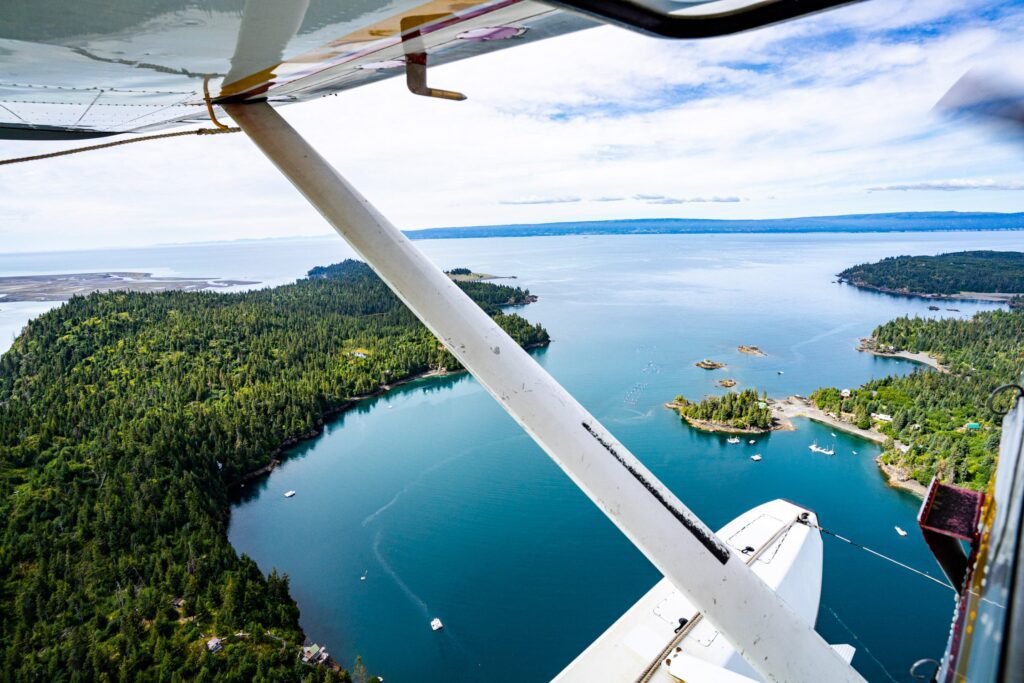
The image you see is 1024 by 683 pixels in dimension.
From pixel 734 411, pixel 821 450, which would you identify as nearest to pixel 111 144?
pixel 734 411

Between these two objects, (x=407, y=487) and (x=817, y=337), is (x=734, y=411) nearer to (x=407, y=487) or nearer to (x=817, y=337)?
(x=407, y=487)

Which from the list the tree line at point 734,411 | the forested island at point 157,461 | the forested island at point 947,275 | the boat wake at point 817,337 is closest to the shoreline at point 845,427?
the tree line at point 734,411

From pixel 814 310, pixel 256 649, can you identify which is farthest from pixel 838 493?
pixel 814 310

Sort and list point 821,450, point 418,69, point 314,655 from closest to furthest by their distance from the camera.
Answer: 1. point 418,69
2. point 314,655
3. point 821,450

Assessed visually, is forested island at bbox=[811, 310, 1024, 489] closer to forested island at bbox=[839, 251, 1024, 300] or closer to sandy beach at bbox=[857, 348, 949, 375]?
sandy beach at bbox=[857, 348, 949, 375]

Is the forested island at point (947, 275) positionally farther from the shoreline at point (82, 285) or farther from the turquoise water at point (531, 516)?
the shoreline at point (82, 285)

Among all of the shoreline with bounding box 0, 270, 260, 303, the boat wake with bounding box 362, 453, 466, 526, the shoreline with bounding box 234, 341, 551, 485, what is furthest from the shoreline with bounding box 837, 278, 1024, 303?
the shoreline with bounding box 0, 270, 260, 303
